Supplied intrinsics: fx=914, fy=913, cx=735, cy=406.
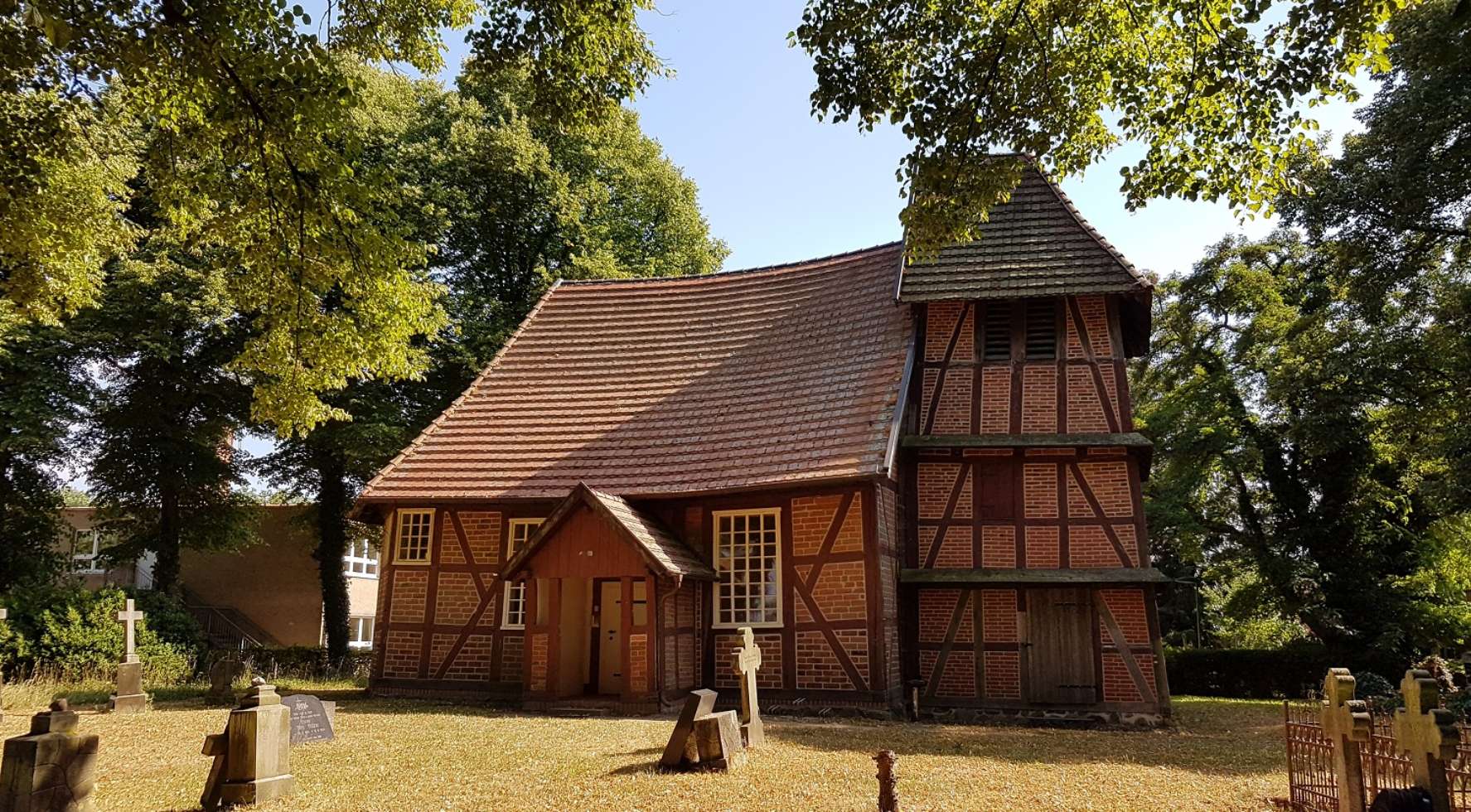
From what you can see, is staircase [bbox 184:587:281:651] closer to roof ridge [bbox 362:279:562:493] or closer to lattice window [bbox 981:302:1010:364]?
roof ridge [bbox 362:279:562:493]

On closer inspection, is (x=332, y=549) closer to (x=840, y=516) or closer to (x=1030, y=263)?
(x=840, y=516)

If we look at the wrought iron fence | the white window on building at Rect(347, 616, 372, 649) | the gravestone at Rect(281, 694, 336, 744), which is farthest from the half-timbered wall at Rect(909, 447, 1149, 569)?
the white window on building at Rect(347, 616, 372, 649)

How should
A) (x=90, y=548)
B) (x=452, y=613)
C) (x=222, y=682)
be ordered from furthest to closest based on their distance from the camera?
(x=90, y=548) → (x=452, y=613) → (x=222, y=682)

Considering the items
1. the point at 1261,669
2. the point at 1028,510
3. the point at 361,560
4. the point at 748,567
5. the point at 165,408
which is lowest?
the point at 1261,669

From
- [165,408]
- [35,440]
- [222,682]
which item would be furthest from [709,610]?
[165,408]

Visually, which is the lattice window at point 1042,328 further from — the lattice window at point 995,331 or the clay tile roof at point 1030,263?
the clay tile roof at point 1030,263

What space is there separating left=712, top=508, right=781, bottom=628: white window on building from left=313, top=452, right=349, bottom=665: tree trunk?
13436mm

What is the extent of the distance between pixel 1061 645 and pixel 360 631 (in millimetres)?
28081

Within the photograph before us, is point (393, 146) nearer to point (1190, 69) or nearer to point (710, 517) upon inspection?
point (710, 517)

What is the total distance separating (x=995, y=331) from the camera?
16.9 metres

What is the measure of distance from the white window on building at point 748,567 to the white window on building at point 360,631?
23559 millimetres

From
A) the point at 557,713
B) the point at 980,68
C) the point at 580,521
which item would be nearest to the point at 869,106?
the point at 980,68

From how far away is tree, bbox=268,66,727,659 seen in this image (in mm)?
24094

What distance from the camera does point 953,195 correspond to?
28.6 ft
